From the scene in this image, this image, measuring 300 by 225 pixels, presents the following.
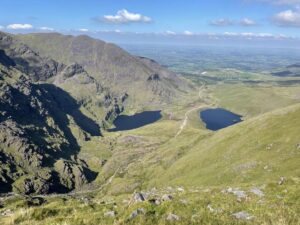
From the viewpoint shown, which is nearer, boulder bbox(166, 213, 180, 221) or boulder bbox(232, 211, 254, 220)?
boulder bbox(166, 213, 180, 221)

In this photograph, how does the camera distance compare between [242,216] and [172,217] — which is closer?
[172,217]

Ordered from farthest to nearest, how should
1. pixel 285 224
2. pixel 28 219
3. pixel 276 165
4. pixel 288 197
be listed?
pixel 276 165
pixel 288 197
pixel 28 219
pixel 285 224

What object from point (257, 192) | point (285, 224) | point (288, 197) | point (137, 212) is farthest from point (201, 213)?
point (257, 192)

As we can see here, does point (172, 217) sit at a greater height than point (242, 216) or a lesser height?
greater

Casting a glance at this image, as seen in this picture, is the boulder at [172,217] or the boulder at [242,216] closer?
the boulder at [172,217]

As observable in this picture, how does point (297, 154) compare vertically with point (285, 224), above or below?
below

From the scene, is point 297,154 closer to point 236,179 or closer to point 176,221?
point 236,179

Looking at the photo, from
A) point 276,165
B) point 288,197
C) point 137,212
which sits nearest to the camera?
point 137,212

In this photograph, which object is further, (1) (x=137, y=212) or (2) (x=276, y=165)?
(2) (x=276, y=165)

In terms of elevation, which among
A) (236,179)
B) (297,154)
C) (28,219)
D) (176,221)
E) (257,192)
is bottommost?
(236,179)

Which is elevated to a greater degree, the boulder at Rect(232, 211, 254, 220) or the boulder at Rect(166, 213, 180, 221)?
the boulder at Rect(166, 213, 180, 221)

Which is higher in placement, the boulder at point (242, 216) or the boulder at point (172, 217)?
the boulder at point (172, 217)
